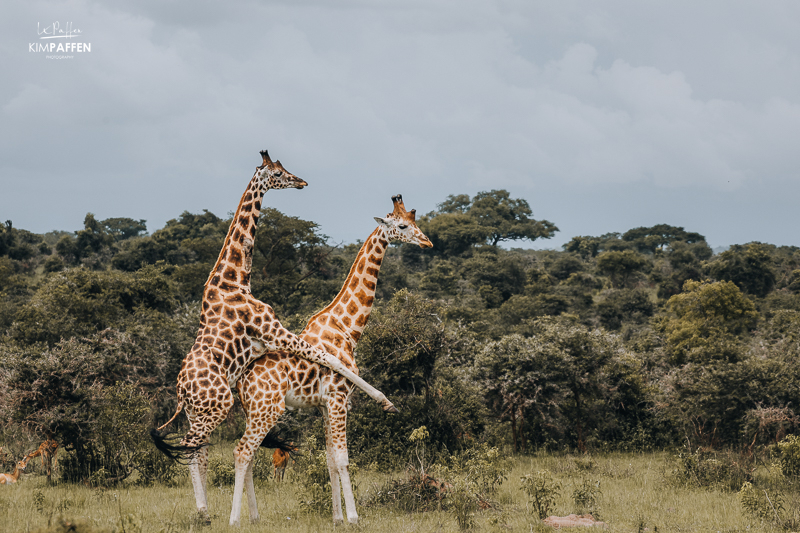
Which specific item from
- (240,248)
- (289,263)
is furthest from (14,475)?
(289,263)

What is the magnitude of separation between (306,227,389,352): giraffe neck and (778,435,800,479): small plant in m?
8.40

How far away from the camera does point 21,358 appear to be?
13.0 m

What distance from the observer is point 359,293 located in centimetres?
1003

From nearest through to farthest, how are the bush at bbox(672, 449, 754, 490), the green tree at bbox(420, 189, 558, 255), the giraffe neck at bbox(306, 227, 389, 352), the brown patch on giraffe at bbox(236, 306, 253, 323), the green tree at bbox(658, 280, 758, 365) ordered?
the brown patch on giraffe at bbox(236, 306, 253, 323) < the giraffe neck at bbox(306, 227, 389, 352) < the bush at bbox(672, 449, 754, 490) < the green tree at bbox(658, 280, 758, 365) < the green tree at bbox(420, 189, 558, 255)

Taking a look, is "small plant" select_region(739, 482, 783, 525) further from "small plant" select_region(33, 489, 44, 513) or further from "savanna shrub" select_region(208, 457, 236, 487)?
"small plant" select_region(33, 489, 44, 513)

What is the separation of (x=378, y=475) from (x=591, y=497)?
4992mm

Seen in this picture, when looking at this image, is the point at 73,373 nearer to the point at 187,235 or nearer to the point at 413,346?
the point at 413,346

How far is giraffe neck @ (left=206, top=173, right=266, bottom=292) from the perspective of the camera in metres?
9.05

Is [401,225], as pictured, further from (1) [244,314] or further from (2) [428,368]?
(2) [428,368]

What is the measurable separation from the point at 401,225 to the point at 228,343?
2.97 m

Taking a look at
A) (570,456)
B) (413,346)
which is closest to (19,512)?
(413,346)

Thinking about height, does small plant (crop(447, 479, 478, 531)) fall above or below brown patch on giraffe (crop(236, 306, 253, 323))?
below

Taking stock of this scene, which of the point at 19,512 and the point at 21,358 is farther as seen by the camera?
the point at 21,358

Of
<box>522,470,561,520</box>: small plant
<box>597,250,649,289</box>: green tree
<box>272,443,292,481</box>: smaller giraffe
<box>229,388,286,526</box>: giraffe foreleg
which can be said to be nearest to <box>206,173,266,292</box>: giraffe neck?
<box>229,388,286,526</box>: giraffe foreleg
